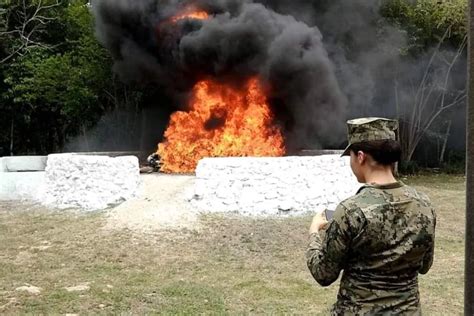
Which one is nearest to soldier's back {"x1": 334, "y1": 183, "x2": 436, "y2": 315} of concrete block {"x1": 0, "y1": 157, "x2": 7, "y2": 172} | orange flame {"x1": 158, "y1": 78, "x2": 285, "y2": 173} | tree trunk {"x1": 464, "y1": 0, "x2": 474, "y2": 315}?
tree trunk {"x1": 464, "y1": 0, "x2": 474, "y2": 315}

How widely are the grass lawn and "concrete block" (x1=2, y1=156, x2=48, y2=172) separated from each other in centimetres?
359

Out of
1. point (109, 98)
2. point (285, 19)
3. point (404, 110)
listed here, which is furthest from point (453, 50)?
point (109, 98)

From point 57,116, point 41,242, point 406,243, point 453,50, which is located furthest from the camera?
point 57,116

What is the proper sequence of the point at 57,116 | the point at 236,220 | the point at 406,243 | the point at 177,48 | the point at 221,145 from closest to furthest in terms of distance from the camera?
the point at 406,243, the point at 236,220, the point at 221,145, the point at 177,48, the point at 57,116

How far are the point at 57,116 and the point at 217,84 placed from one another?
807cm

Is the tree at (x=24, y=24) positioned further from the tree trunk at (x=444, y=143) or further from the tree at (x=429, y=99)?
the tree trunk at (x=444, y=143)

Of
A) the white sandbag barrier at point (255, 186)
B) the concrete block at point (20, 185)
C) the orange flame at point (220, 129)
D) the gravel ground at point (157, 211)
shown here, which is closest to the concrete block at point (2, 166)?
the concrete block at point (20, 185)

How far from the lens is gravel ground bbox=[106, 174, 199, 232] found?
890cm

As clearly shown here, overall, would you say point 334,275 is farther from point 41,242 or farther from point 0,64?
point 0,64

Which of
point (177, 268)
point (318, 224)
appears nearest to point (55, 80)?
point (177, 268)

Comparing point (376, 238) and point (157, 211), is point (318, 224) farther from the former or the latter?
point (157, 211)

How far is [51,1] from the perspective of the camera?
18.3 meters

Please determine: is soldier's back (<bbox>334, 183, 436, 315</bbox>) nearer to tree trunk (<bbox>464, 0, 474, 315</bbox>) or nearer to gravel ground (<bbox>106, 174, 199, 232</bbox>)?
tree trunk (<bbox>464, 0, 474, 315</bbox>)

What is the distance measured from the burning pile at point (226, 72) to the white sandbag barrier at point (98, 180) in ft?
11.1
